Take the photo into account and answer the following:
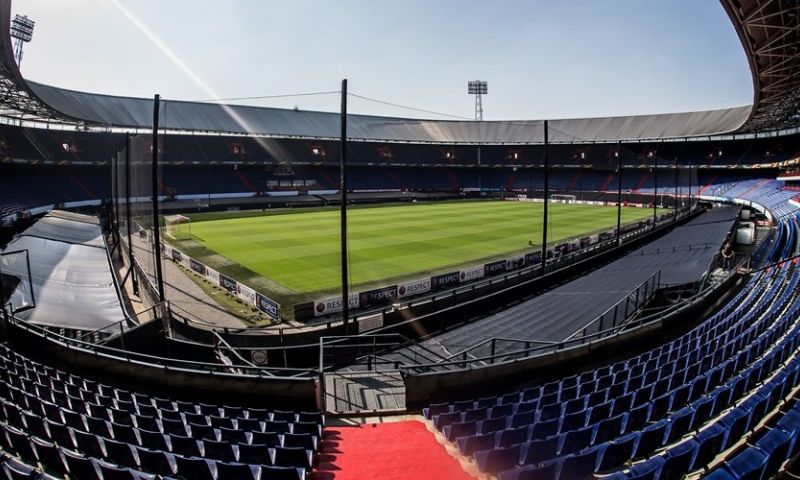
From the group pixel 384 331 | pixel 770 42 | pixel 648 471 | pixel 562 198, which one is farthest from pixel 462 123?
pixel 648 471

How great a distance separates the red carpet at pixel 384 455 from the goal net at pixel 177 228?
32917 millimetres

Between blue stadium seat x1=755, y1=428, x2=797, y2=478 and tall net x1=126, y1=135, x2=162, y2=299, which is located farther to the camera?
tall net x1=126, y1=135, x2=162, y2=299

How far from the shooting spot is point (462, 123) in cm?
9588

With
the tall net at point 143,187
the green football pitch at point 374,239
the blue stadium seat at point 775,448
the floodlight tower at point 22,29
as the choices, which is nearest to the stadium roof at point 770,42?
the green football pitch at point 374,239

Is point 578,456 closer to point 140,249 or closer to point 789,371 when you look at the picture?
point 789,371

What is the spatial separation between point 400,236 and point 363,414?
93.8 feet

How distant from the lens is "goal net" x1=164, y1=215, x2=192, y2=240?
38.4 meters

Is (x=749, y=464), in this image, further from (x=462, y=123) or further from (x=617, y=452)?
(x=462, y=123)

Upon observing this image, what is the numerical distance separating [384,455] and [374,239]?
2884 centimetres

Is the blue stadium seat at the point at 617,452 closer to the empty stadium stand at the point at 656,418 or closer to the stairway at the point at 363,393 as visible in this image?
the empty stadium stand at the point at 656,418

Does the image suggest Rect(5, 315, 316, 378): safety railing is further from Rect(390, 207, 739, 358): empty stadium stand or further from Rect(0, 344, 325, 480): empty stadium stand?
Rect(390, 207, 739, 358): empty stadium stand

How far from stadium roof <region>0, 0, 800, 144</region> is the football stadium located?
353 mm

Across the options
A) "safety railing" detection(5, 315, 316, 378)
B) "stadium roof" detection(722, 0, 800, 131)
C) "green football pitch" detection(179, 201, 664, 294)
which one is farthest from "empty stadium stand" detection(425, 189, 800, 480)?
"stadium roof" detection(722, 0, 800, 131)

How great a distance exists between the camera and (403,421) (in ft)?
30.9
